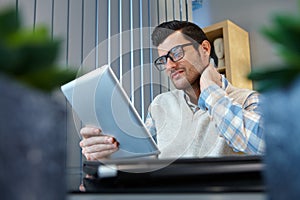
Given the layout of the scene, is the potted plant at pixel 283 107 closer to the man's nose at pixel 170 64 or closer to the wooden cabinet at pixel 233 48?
the man's nose at pixel 170 64

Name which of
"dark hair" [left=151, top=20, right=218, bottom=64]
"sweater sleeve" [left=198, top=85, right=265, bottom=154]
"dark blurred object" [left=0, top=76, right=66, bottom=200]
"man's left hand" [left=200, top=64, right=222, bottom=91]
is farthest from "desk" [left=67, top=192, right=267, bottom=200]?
"dark hair" [left=151, top=20, right=218, bottom=64]

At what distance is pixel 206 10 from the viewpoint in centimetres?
304

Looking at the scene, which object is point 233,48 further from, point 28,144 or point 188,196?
point 28,144

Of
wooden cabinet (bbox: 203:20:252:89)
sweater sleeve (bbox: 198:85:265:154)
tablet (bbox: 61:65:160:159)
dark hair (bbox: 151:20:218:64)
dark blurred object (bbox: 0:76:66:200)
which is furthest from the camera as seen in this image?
wooden cabinet (bbox: 203:20:252:89)

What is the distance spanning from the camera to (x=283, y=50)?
0.75 feet

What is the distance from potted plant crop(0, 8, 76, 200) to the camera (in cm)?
21

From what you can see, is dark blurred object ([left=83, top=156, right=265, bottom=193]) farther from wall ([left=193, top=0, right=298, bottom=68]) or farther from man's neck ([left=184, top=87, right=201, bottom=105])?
wall ([left=193, top=0, right=298, bottom=68])

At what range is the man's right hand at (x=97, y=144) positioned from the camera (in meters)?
1.24

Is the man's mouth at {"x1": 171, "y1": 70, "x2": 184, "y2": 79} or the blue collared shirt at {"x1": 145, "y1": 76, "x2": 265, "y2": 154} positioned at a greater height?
the man's mouth at {"x1": 171, "y1": 70, "x2": 184, "y2": 79}

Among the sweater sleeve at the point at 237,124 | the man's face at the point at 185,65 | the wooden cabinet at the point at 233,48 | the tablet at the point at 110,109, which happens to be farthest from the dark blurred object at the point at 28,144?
the wooden cabinet at the point at 233,48

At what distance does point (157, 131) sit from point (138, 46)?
0.56 m

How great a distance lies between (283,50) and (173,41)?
1676 millimetres

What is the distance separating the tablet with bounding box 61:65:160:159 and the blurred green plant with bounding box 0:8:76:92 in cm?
73

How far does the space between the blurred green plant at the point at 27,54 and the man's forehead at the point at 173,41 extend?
1.65 m
